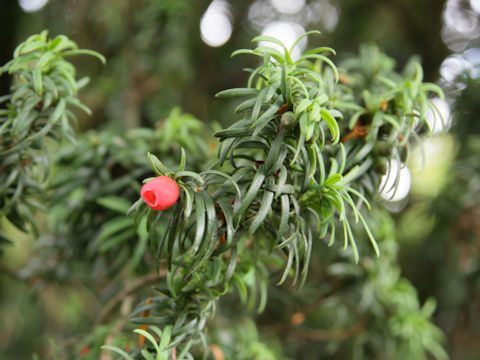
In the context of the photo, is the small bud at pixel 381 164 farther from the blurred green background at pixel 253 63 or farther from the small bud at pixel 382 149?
the blurred green background at pixel 253 63

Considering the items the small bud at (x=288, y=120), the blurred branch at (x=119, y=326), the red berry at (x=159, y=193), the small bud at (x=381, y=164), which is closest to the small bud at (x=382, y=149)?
the small bud at (x=381, y=164)

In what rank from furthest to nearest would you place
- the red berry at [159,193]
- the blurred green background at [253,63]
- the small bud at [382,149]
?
the blurred green background at [253,63], the small bud at [382,149], the red berry at [159,193]

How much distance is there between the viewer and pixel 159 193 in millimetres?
436

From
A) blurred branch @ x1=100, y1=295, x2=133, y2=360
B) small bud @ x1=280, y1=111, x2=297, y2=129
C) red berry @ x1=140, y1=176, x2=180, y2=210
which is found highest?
small bud @ x1=280, y1=111, x2=297, y2=129

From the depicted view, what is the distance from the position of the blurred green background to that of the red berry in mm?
745

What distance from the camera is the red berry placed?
0.44 metres

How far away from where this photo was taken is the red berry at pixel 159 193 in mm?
436

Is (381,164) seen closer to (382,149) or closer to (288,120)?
(382,149)

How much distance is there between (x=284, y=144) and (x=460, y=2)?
61.7 inches

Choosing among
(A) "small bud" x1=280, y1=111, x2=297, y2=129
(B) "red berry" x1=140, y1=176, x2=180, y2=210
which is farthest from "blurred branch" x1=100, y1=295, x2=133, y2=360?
(A) "small bud" x1=280, y1=111, x2=297, y2=129

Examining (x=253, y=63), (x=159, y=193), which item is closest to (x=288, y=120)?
(x=159, y=193)

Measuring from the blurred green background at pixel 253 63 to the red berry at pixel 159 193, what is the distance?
2.45 feet

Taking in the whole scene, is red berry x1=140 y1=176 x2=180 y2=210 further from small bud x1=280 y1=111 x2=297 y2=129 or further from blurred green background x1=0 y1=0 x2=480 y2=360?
blurred green background x1=0 y1=0 x2=480 y2=360

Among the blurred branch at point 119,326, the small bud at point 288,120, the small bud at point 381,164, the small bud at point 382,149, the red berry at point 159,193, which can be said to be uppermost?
the small bud at point 288,120
